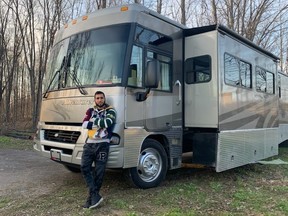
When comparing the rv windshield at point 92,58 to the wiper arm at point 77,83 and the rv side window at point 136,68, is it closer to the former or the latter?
the wiper arm at point 77,83

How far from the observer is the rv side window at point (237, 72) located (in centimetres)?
687

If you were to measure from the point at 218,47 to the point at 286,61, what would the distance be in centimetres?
2275

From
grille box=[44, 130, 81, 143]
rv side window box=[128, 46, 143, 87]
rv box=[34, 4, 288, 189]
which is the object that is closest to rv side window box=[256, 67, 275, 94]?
rv box=[34, 4, 288, 189]

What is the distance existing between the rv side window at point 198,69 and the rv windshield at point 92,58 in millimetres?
1836

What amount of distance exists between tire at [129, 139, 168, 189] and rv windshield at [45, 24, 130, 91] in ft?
4.60

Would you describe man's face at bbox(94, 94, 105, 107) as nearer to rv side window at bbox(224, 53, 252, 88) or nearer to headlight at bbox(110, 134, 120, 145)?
headlight at bbox(110, 134, 120, 145)

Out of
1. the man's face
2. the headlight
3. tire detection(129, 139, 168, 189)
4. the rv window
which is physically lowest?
tire detection(129, 139, 168, 189)

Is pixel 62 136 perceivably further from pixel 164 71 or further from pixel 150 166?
pixel 164 71

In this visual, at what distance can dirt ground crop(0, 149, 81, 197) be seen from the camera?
5930 mm

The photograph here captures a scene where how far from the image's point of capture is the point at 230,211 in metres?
4.81

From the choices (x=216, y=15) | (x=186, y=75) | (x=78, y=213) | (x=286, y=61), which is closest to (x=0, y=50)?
(x=216, y=15)

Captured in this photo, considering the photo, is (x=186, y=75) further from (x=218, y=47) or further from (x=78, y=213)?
(x=78, y=213)

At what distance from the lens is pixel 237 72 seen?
738 cm

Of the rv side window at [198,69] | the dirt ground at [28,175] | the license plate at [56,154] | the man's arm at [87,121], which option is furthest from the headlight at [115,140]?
the rv side window at [198,69]
